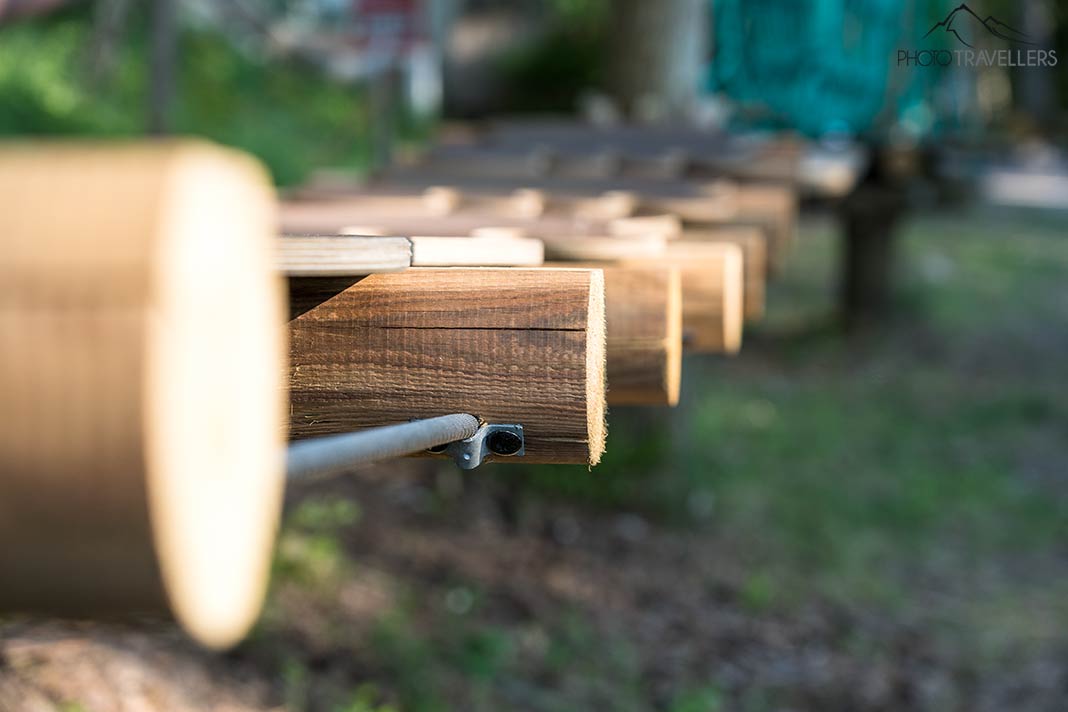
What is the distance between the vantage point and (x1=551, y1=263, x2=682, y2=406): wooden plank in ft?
6.11

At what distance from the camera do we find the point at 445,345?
136cm

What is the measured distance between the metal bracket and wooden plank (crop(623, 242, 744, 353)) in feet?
2.57

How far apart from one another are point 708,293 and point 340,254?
1.16 meters

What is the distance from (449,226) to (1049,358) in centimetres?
828

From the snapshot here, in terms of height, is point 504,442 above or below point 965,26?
below

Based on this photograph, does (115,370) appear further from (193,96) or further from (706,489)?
(193,96)

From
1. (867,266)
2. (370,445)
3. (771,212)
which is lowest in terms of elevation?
(867,266)

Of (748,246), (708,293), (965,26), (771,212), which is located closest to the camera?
(708,293)

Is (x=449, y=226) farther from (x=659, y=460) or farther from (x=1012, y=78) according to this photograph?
(x=1012, y=78)

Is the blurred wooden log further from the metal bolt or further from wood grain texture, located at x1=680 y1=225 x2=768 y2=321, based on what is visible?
wood grain texture, located at x1=680 y1=225 x2=768 y2=321

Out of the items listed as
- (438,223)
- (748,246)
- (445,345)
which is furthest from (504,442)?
(748,246)

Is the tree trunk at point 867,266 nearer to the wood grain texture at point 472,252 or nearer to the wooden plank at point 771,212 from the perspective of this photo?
the wooden plank at point 771,212

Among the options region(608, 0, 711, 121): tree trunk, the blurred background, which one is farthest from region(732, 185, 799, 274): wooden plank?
region(608, 0, 711, 121): tree trunk

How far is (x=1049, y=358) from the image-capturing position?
9.38m
